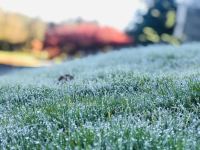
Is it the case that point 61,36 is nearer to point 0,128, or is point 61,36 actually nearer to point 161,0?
point 161,0

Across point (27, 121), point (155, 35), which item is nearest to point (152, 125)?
point (27, 121)

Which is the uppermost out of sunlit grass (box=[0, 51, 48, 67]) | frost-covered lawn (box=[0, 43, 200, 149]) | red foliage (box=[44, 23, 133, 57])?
frost-covered lawn (box=[0, 43, 200, 149])

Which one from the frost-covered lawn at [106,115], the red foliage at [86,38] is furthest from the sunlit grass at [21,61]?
the frost-covered lawn at [106,115]

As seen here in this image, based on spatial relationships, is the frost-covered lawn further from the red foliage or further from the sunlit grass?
the red foliage

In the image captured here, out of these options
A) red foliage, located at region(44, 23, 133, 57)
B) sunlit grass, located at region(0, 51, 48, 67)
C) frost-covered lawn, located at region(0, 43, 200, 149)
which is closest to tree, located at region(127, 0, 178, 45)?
red foliage, located at region(44, 23, 133, 57)

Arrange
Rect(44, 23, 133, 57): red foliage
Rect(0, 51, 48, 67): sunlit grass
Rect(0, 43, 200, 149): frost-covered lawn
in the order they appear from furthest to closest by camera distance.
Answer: Rect(44, 23, 133, 57): red foliage → Rect(0, 51, 48, 67): sunlit grass → Rect(0, 43, 200, 149): frost-covered lawn
